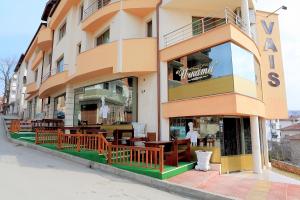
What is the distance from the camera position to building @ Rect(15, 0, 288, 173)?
9.81 meters

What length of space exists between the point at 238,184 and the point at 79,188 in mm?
4841

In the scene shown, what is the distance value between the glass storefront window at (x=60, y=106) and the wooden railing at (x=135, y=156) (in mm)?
11207

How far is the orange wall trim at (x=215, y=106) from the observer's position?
892cm

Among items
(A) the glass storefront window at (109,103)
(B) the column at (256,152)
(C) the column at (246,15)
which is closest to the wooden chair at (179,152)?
(B) the column at (256,152)

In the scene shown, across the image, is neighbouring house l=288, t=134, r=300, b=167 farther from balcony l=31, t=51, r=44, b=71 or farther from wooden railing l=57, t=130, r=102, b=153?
balcony l=31, t=51, r=44, b=71

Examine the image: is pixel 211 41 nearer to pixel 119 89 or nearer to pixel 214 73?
pixel 214 73

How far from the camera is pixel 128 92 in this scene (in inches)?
531

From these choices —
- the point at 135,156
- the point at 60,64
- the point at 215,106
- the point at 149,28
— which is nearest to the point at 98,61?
the point at 149,28

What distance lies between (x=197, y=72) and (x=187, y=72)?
0.57m

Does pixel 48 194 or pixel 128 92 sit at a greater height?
pixel 128 92

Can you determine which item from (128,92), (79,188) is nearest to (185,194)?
(79,188)

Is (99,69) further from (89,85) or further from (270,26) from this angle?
(270,26)

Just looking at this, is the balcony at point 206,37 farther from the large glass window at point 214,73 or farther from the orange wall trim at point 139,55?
the orange wall trim at point 139,55

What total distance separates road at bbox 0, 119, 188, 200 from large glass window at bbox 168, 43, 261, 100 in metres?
4.81
